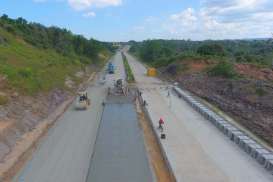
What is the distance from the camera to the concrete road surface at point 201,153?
48.6 ft

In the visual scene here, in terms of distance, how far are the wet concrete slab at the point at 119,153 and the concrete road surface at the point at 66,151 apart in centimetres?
60

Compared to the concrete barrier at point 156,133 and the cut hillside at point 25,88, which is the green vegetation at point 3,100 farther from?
the concrete barrier at point 156,133

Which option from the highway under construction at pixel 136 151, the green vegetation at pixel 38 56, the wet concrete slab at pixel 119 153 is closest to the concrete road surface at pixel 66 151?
the highway under construction at pixel 136 151

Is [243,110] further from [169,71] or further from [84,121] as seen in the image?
[169,71]

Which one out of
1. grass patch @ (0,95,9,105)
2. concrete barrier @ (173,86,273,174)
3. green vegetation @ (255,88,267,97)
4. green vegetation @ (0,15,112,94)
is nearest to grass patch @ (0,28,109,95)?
green vegetation @ (0,15,112,94)

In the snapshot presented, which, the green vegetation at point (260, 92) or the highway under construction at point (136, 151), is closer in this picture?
the highway under construction at point (136, 151)

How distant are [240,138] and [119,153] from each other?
7.23 m

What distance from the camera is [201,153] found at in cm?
1752

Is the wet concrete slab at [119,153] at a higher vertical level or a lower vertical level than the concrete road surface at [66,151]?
higher

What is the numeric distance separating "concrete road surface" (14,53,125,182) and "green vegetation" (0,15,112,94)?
251 inches

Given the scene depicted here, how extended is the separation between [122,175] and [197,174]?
11.3ft

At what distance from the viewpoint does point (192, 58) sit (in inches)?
2301

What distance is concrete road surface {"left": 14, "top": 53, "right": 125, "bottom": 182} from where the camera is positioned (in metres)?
15.3

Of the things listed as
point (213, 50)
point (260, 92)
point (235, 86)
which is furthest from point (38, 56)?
point (213, 50)
